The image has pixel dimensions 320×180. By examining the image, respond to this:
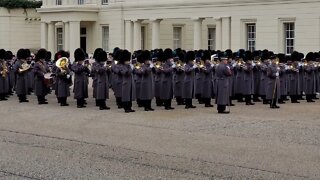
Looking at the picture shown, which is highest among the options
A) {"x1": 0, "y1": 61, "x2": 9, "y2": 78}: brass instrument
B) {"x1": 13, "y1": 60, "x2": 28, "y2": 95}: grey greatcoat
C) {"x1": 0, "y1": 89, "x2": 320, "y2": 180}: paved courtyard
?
{"x1": 0, "y1": 61, "x2": 9, "y2": 78}: brass instrument

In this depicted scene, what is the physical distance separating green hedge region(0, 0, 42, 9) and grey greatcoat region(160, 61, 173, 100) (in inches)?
1147

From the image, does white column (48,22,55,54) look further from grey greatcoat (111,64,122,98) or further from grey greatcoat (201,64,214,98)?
grey greatcoat (111,64,122,98)

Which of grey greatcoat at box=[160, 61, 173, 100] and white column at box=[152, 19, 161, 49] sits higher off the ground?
white column at box=[152, 19, 161, 49]

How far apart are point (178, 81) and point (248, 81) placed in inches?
93.1

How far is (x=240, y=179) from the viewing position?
9.28m

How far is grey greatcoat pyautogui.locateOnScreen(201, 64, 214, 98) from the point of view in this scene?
19292 millimetres

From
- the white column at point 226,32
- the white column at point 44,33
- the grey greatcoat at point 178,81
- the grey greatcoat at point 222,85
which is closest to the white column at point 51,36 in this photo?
the white column at point 44,33

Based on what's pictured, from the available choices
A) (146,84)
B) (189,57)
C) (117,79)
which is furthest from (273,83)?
(117,79)

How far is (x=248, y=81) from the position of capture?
20250mm

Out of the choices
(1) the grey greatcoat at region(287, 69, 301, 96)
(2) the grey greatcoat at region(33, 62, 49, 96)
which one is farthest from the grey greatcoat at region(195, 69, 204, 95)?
(2) the grey greatcoat at region(33, 62, 49, 96)

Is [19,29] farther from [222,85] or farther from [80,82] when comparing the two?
[222,85]

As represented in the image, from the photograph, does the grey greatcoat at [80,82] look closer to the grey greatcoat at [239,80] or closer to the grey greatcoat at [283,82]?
the grey greatcoat at [239,80]

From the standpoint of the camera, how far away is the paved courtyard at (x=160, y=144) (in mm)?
9805

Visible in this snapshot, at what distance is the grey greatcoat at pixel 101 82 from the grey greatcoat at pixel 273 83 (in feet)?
13.9
